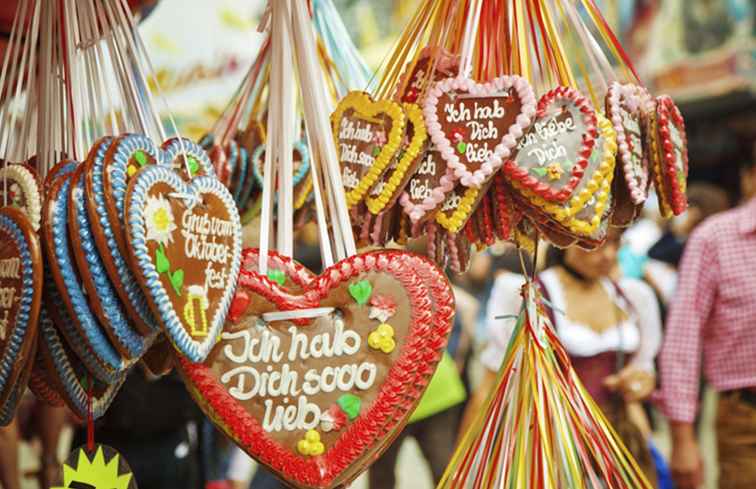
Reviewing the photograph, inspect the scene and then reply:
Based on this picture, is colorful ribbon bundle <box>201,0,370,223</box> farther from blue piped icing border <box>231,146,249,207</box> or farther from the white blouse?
the white blouse

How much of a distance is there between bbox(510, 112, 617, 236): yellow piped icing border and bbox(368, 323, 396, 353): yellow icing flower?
0.30m

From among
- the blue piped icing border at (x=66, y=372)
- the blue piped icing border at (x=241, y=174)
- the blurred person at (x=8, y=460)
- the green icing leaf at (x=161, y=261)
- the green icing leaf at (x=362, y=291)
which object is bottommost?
the blurred person at (x=8, y=460)

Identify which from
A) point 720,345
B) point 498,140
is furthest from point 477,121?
point 720,345

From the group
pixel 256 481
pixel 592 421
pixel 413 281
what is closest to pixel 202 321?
pixel 413 281

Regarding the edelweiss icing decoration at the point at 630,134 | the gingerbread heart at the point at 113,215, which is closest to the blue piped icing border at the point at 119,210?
the gingerbread heart at the point at 113,215

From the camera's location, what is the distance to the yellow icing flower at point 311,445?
3.59 ft

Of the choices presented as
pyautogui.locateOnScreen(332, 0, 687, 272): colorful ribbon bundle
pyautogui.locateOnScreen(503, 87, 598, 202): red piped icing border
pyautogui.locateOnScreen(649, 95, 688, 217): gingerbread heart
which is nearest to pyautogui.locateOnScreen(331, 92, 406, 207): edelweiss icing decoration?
pyautogui.locateOnScreen(332, 0, 687, 272): colorful ribbon bundle

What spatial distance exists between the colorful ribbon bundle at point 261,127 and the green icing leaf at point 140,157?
0.71 metres

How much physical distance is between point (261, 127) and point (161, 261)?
0.92 m

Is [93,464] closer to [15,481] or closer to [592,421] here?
[592,421]

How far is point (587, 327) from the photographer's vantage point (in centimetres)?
315

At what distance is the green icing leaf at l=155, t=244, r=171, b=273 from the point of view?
1.01 metres

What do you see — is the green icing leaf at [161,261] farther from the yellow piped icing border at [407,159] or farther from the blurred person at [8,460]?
the blurred person at [8,460]

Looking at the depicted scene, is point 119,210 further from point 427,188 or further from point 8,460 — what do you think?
point 8,460
